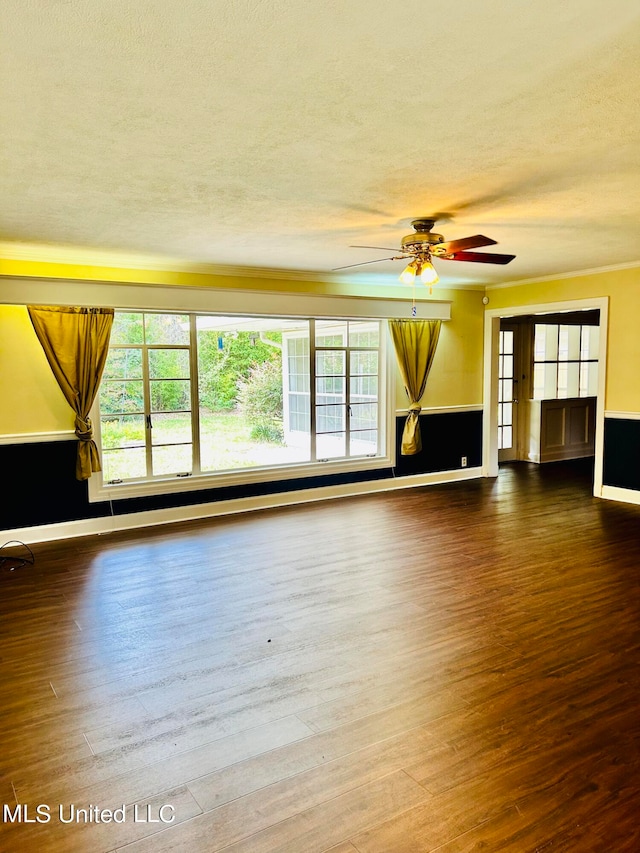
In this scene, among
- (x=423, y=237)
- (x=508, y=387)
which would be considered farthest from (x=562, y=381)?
(x=423, y=237)

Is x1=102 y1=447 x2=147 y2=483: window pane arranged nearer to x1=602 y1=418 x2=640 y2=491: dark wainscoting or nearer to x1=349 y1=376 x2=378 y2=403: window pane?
x1=349 y1=376 x2=378 y2=403: window pane

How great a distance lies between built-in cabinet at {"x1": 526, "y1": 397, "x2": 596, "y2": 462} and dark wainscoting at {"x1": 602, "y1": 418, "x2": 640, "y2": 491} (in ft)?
7.56

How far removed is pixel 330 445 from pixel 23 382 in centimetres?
343

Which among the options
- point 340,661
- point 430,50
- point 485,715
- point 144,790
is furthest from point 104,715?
point 430,50

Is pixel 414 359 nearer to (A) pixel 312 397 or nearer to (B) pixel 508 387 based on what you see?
(A) pixel 312 397

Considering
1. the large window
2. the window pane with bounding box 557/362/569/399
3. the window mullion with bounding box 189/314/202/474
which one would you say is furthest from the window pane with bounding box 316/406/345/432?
the window pane with bounding box 557/362/569/399

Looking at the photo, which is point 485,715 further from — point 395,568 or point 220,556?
point 220,556

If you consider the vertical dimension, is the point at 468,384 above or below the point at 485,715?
above

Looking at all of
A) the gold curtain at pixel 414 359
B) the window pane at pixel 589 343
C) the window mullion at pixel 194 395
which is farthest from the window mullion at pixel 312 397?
the window pane at pixel 589 343

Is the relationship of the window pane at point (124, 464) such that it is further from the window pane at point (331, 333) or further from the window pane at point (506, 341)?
the window pane at point (506, 341)

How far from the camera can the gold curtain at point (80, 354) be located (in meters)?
5.05

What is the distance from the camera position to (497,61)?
6.46 ft

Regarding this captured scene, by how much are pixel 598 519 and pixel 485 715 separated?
379cm

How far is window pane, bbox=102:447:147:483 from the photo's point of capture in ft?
18.2
